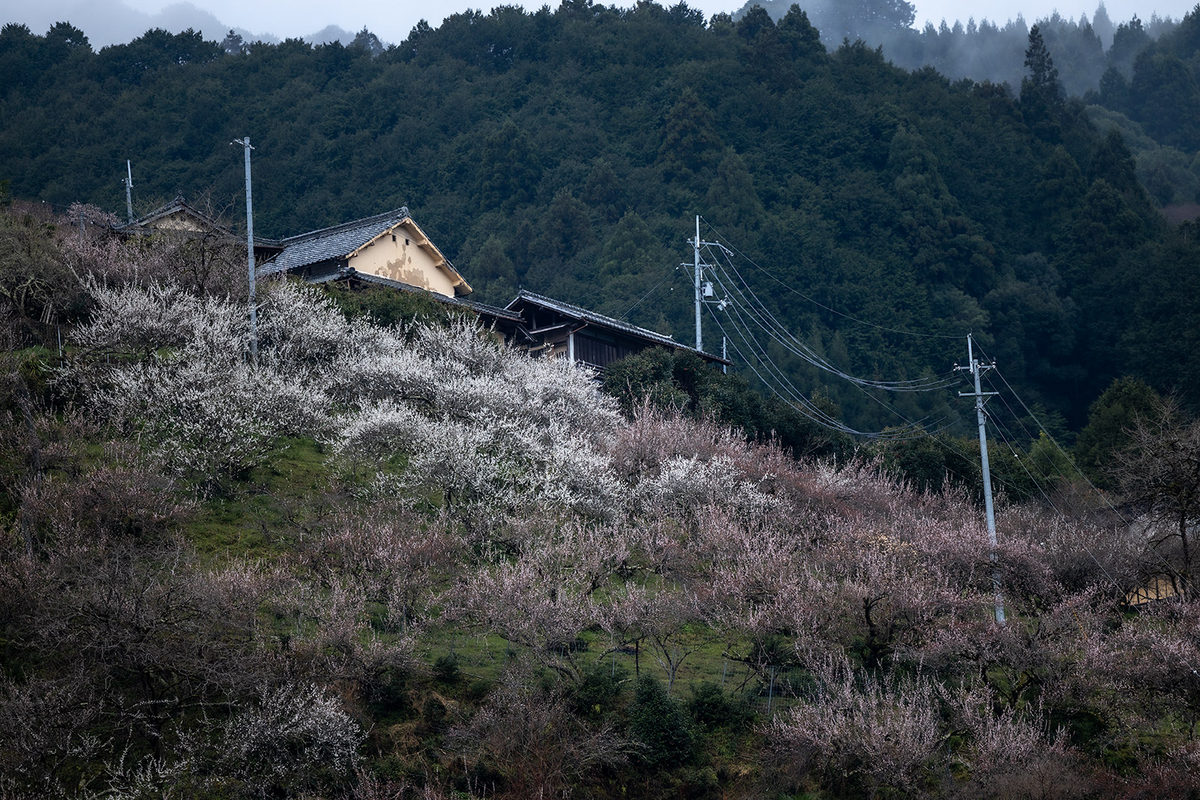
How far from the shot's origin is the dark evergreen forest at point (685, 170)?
61.5 metres

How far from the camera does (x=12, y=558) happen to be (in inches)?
677

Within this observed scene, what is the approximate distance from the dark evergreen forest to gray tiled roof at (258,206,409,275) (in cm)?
1546

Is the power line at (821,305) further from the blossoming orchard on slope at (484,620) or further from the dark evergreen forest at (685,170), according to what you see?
the blossoming orchard on slope at (484,620)

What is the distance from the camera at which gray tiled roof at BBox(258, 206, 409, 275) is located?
40125mm

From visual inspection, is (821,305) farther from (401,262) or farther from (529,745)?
(529,745)

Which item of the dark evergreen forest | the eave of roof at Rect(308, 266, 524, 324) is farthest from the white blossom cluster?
the dark evergreen forest

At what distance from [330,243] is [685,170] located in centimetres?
3355

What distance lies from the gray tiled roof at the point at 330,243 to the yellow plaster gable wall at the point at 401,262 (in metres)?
0.45

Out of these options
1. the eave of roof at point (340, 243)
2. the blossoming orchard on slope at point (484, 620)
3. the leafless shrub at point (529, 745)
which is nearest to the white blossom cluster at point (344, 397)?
the blossoming orchard on slope at point (484, 620)

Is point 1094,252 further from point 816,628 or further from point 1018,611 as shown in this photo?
point 816,628

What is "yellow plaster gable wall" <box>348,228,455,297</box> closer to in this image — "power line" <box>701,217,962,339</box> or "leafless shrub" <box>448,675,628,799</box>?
"power line" <box>701,217,962,339</box>

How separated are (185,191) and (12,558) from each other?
2080 inches

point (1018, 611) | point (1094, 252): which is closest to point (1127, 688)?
point (1018, 611)

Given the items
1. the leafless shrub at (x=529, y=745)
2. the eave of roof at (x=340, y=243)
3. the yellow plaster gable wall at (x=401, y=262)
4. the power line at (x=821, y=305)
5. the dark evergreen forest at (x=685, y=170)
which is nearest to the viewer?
the leafless shrub at (x=529, y=745)
